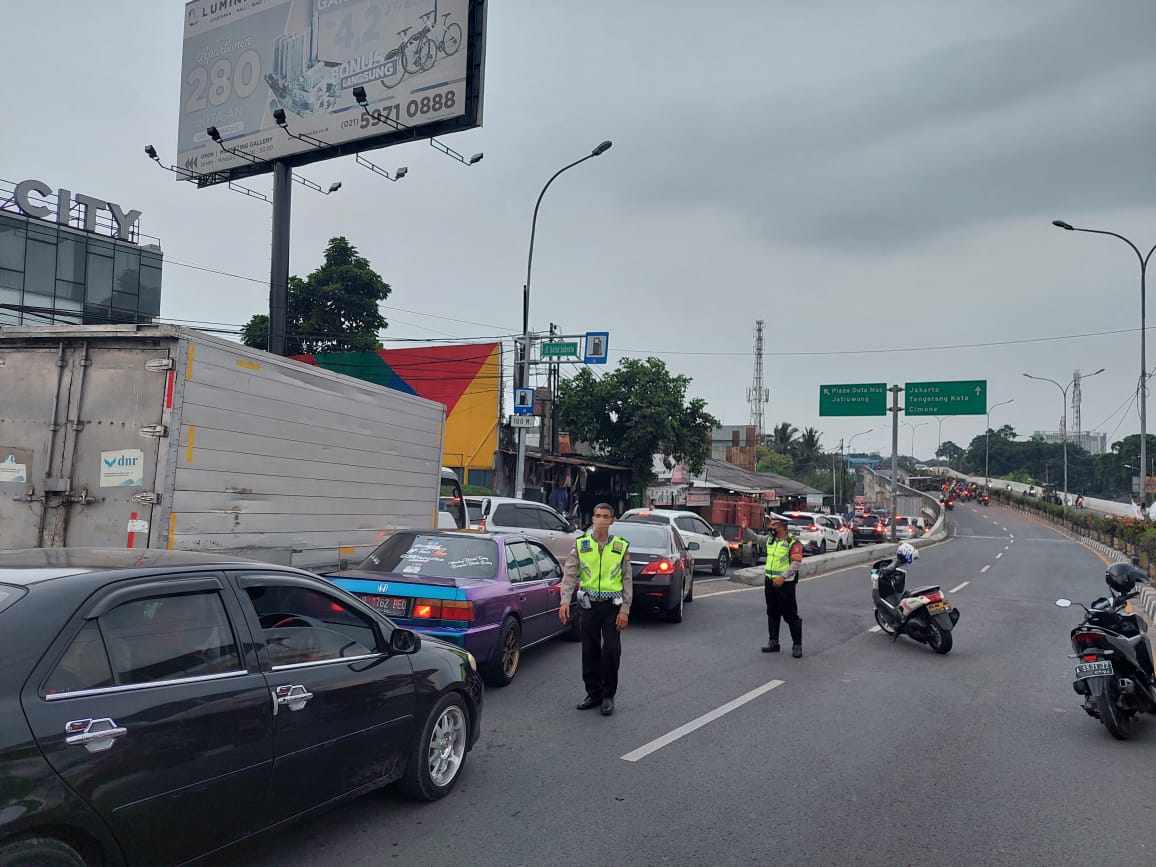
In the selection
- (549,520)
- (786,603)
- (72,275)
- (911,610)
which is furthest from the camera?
(72,275)

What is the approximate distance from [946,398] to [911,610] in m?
27.2

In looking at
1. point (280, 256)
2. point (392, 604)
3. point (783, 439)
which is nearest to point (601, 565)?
point (392, 604)

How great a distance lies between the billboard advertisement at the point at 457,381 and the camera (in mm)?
29219

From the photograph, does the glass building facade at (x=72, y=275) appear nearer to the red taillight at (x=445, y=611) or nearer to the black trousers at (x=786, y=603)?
the red taillight at (x=445, y=611)

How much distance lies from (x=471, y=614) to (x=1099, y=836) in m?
4.58

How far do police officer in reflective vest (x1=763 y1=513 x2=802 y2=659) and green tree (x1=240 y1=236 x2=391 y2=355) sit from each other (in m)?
29.8

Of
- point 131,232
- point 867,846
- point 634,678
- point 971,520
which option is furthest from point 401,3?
point 971,520

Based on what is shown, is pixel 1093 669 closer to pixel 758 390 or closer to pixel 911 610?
pixel 911 610

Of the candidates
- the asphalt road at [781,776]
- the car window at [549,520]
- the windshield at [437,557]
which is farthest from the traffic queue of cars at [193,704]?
the car window at [549,520]

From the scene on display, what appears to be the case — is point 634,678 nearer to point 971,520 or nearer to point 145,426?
point 145,426

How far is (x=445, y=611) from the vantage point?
23.4 ft

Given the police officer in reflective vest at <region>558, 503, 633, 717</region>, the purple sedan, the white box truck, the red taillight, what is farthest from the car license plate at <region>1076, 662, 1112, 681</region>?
the white box truck

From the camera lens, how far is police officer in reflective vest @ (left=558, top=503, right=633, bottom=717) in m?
7.06

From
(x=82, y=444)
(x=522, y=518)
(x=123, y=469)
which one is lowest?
(x=522, y=518)
